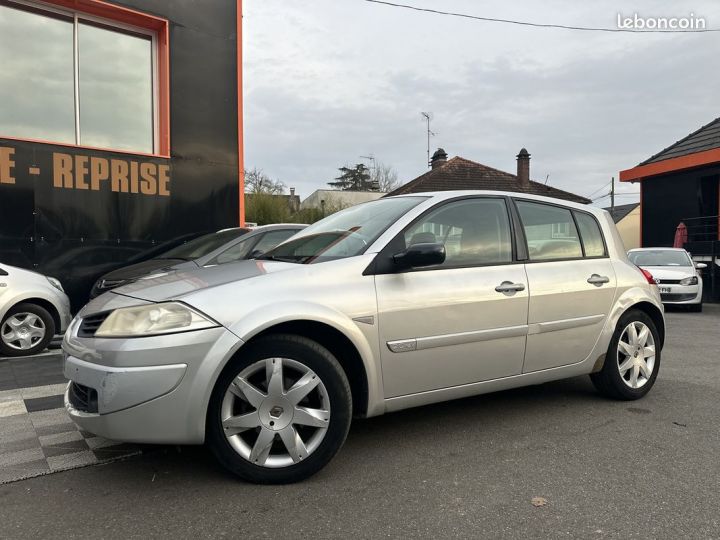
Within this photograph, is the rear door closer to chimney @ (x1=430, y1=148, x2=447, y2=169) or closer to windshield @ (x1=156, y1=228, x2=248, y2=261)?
windshield @ (x1=156, y1=228, x2=248, y2=261)

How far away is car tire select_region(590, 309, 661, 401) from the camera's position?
13.8 ft

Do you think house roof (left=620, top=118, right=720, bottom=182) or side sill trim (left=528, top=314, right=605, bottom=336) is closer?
side sill trim (left=528, top=314, right=605, bottom=336)

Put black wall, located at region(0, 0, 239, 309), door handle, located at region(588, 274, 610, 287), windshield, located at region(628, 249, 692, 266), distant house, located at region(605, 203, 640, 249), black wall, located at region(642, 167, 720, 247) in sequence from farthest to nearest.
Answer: distant house, located at region(605, 203, 640, 249)
black wall, located at region(642, 167, 720, 247)
windshield, located at region(628, 249, 692, 266)
black wall, located at region(0, 0, 239, 309)
door handle, located at region(588, 274, 610, 287)

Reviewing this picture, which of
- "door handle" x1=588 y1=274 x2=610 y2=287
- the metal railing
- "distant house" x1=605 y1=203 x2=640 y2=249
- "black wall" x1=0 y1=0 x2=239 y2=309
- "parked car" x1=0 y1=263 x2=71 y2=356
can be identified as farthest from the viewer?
"distant house" x1=605 y1=203 x2=640 y2=249

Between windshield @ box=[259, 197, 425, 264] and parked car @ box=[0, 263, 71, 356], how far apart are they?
4.12 metres

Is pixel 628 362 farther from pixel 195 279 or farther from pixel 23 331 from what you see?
pixel 23 331

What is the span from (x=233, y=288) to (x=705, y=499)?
2.50 metres

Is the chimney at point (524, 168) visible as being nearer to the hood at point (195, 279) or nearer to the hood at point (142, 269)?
the hood at point (142, 269)

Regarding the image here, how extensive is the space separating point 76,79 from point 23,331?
4.71 m

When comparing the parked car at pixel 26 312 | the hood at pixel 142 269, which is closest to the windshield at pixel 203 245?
the hood at pixel 142 269

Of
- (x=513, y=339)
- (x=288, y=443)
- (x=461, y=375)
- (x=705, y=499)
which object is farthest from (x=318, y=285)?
(x=705, y=499)

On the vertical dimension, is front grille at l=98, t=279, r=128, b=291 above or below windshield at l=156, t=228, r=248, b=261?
below

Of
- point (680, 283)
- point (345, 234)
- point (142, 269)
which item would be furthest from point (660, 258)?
point (345, 234)

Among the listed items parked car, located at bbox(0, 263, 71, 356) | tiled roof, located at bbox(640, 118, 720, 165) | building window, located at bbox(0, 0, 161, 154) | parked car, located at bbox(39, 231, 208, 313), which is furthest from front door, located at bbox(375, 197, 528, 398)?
tiled roof, located at bbox(640, 118, 720, 165)
